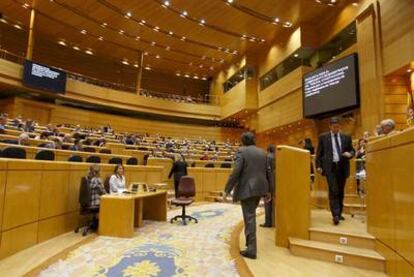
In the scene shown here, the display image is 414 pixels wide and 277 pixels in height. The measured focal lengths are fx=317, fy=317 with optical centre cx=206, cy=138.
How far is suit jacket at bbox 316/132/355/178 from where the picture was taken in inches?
153

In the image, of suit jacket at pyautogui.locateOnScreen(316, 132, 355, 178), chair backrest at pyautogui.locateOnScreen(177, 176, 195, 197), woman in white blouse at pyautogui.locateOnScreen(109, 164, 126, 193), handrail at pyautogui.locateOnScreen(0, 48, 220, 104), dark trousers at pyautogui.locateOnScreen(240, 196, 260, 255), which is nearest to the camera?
dark trousers at pyautogui.locateOnScreen(240, 196, 260, 255)

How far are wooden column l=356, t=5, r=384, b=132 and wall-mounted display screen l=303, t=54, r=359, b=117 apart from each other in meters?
0.26

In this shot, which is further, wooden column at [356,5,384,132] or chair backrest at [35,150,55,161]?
wooden column at [356,5,384,132]

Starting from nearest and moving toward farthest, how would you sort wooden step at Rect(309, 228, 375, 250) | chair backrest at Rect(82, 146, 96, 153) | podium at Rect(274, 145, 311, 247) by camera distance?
1. wooden step at Rect(309, 228, 375, 250)
2. podium at Rect(274, 145, 311, 247)
3. chair backrest at Rect(82, 146, 96, 153)

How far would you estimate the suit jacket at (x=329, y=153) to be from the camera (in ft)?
12.7

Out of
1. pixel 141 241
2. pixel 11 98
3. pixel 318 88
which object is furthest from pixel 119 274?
pixel 11 98

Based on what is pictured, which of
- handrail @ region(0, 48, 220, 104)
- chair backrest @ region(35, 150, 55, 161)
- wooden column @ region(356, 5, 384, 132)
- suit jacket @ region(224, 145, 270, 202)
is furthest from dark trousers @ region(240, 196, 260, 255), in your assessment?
handrail @ region(0, 48, 220, 104)

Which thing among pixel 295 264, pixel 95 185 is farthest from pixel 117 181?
pixel 295 264

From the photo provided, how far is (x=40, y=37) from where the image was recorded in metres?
16.4

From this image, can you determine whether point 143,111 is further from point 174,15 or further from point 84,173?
point 84,173

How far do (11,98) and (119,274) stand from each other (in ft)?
44.5

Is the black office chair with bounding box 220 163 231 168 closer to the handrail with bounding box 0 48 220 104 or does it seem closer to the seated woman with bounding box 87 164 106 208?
the seated woman with bounding box 87 164 106 208

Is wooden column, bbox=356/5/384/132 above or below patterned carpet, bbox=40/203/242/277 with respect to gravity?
above

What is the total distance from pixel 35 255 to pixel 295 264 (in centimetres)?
277
